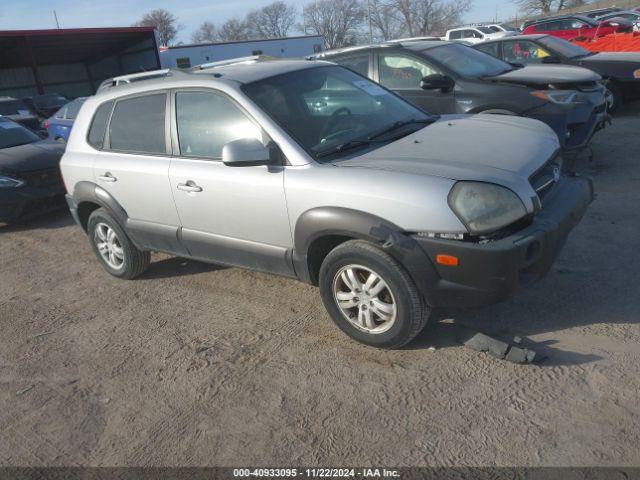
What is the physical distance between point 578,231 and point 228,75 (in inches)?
130

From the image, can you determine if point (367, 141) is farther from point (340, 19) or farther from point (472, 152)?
point (340, 19)

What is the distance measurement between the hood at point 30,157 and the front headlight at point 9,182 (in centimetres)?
10

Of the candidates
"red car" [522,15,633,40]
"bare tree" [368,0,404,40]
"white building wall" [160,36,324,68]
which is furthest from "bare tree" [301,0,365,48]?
"red car" [522,15,633,40]

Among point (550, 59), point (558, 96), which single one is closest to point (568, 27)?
point (550, 59)

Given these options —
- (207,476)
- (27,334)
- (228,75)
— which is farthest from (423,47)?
(207,476)

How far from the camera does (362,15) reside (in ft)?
250

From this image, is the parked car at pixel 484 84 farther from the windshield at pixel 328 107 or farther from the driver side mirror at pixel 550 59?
the windshield at pixel 328 107

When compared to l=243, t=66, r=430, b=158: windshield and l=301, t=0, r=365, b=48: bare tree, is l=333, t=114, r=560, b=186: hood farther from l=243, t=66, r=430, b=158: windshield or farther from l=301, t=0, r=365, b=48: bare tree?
l=301, t=0, r=365, b=48: bare tree

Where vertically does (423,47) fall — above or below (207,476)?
above

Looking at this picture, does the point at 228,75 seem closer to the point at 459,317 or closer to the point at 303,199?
the point at 303,199

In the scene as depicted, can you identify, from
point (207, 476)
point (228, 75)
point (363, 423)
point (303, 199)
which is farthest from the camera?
point (228, 75)

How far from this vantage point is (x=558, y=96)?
6.27m

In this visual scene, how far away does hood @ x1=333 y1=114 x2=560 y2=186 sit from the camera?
3113 millimetres

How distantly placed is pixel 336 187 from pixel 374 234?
0.39 m
